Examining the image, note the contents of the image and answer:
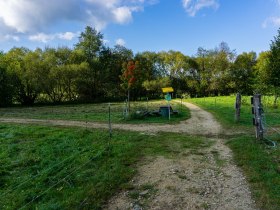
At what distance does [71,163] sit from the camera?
1058 centimetres

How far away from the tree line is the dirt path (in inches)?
682

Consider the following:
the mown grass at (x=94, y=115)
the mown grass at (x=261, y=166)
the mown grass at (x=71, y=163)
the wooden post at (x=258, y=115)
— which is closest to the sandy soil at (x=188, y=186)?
the mown grass at (x=261, y=166)

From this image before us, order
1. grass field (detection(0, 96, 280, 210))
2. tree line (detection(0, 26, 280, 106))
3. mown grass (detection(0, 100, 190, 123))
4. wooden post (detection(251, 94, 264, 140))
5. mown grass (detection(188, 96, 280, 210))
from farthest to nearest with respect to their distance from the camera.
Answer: tree line (detection(0, 26, 280, 106)) → mown grass (detection(0, 100, 190, 123)) → wooden post (detection(251, 94, 264, 140)) → grass field (detection(0, 96, 280, 210)) → mown grass (detection(188, 96, 280, 210))

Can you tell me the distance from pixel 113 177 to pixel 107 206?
5.51 feet

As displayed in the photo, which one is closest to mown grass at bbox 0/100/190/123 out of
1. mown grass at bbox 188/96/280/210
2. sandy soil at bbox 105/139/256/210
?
mown grass at bbox 188/96/280/210

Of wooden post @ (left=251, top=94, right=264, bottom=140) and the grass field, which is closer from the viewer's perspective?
the grass field

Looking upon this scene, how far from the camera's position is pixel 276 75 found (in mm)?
30797

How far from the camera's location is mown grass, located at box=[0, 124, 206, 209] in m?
7.84

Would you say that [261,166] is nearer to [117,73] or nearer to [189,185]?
[189,185]

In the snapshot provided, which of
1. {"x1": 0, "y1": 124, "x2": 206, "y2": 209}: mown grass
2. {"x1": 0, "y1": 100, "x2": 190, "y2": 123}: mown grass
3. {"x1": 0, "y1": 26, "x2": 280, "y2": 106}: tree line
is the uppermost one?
{"x1": 0, "y1": 26, "x2": 280, "y2": 106}: tree line

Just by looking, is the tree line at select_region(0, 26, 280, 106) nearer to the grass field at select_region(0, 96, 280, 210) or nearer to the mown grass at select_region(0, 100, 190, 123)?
the mown grass at select_region(0, 100, 190, 123)

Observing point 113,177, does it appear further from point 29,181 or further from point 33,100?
point 33,100

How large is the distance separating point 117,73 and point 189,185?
2309 inches

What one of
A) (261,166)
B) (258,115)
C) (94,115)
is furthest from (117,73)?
(261,166)
